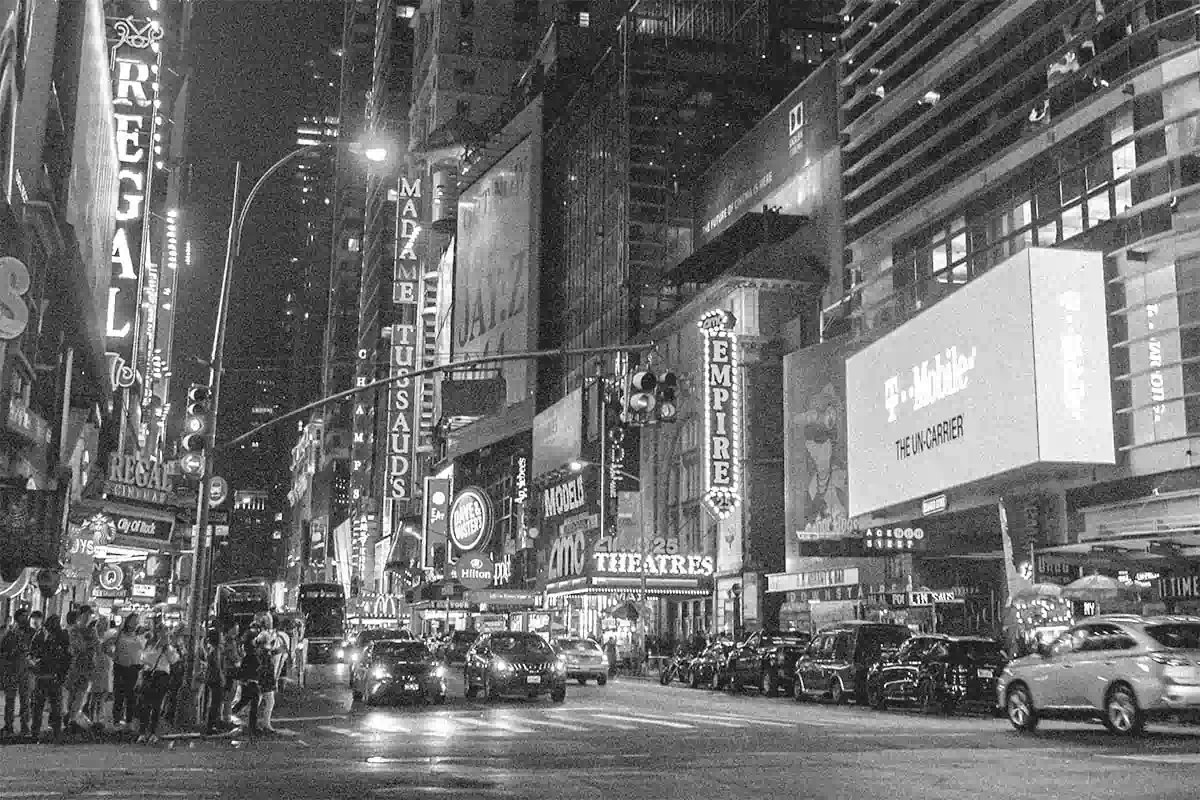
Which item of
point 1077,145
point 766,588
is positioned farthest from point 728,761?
point 766,588

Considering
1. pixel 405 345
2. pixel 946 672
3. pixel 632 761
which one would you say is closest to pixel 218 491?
pixel 946 672

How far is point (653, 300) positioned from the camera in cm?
7400

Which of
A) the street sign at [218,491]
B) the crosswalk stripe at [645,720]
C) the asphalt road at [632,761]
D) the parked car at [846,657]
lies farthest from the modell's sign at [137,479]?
the parked car at [846,657]

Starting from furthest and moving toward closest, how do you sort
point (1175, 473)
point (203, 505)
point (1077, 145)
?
point (1077, 145)
point (1175, 473)
point (203, 505)

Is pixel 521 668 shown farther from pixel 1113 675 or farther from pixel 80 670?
pixel 1113 675

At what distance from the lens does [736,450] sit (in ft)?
175

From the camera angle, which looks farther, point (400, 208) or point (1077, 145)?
point (400, 208)

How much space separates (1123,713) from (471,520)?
66.3 metres

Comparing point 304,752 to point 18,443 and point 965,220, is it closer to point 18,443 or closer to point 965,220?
point 18,443

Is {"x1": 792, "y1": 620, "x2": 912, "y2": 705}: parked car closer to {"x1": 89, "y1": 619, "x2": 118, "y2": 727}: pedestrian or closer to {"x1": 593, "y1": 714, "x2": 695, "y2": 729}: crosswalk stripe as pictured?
{"x1": 593, "y1": 714, "x2": 695, "y2": 729}: crosswalk stripe

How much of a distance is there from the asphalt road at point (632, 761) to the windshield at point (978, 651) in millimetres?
1479

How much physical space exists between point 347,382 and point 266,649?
160 metres

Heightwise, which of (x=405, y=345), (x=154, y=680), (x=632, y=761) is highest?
(x=405, y=345)

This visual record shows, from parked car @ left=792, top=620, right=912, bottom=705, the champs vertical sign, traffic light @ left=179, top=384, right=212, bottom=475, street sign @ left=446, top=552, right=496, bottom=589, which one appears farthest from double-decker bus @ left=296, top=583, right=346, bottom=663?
the champs vertical sign
